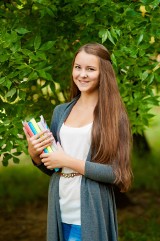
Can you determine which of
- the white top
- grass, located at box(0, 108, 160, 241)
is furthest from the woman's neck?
grass, located at box(0, 108, 160, 241)

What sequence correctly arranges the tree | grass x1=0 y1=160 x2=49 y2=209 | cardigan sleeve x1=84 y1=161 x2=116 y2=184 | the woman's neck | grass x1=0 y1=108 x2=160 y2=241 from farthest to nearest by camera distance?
grass x1=0 y1=160 x2=49 y2=209
grass x1=0 y1=108 x2=160 y2=241
the tree
the woman's neck
cardigan sleeve x1=84 y1=161 x2=116 y2=184

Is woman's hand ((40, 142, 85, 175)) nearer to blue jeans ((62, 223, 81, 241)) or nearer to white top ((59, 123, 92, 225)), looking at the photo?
white top ((59, 123, 92, 225))

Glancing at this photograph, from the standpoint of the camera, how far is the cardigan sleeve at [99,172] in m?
2.82

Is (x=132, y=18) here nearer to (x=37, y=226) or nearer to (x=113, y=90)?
(x=113, y=90)

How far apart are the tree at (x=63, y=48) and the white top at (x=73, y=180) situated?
2.20ft

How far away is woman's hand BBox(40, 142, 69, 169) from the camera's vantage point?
2.83 m

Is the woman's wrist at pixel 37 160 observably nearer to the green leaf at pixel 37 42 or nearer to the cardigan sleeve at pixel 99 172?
the cardigan sleeve at pixel 99 172

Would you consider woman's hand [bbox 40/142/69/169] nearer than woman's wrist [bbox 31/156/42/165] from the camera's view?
Yes

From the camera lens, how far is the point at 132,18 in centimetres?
359

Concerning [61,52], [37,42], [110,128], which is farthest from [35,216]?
[110,128]

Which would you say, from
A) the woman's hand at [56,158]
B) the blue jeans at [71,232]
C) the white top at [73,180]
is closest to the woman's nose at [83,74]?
the white top at [73,180]

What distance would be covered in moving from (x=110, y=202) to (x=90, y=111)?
0.50 metres

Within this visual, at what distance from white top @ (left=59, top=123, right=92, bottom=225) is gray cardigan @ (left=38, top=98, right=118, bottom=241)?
0.03 m

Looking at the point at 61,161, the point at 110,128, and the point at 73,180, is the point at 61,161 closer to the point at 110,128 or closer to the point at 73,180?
the point at 73,180
